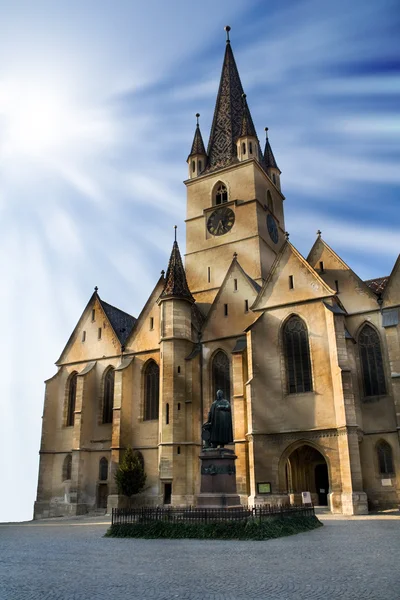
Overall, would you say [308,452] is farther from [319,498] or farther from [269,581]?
[269,581]

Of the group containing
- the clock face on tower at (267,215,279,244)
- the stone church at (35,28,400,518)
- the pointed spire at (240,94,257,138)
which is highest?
the pointed spire at (240,94,257,138)

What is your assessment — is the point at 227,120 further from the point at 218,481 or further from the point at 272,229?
the point at 218,481

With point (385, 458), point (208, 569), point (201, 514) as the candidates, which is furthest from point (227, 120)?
point (208, 569)

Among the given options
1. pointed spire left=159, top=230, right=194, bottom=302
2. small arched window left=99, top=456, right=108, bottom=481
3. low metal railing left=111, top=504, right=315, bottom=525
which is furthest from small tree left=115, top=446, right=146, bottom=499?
low metal railing left=111, top=504, right=315, bottom=525

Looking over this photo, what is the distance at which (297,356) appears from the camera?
103 ft

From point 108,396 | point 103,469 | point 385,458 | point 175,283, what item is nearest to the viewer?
point 385,458

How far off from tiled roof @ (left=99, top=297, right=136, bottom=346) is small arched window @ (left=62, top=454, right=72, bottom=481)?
31.0ft

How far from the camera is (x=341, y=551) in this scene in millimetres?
13148

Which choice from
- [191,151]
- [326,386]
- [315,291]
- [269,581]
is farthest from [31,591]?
[191,151]

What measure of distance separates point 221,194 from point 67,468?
86.3 ft

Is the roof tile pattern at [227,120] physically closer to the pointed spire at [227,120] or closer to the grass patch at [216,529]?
the pointed spire at [227,120]

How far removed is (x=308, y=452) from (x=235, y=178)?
24880 millimetres

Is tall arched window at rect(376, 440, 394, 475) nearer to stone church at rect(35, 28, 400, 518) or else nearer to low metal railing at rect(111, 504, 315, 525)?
stone church at rect(35, 28, 400, 518)

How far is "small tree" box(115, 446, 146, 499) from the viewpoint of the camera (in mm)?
33781
